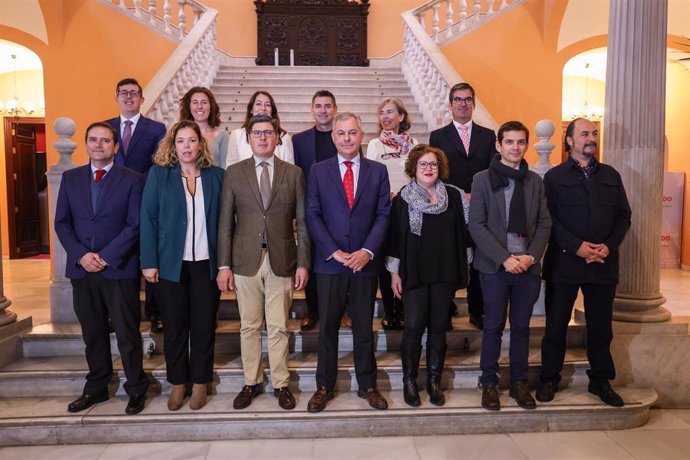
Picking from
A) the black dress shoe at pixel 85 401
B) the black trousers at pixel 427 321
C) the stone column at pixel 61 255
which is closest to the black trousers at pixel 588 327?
the black trousers at pixel 427 321

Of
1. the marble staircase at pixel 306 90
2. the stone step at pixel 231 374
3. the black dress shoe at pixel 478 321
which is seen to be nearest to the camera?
the stone step at pixel 231 374

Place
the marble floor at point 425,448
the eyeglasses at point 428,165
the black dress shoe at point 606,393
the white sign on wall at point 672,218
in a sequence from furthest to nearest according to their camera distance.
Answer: the white sign on wall at point 672,218 < the black dress shoe at point 606,393 < the eyeglasses at point 428,165 < the marble floor at point 425,448

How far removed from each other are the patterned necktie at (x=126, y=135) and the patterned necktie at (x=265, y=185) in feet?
3.83

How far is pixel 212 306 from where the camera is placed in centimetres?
326

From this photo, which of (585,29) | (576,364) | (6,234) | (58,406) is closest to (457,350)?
(576,364)

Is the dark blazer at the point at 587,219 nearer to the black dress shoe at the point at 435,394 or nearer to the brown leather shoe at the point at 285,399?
the black dress shoe at the point at 435,394

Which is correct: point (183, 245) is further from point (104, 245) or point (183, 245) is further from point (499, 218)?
point (499, 218)

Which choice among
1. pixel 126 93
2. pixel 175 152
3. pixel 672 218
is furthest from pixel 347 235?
pixel 672 218

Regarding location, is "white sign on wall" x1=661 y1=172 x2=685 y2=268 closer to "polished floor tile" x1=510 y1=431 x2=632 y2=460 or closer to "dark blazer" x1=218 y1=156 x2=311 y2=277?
"polished floor tile" x1=510 y1=431 x2=632 y2=460

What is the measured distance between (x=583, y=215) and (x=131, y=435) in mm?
2974

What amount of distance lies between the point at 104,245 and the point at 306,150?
1.46 meters

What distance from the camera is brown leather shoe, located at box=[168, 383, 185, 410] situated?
3293 mm

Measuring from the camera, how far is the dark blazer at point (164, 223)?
3.12 meters

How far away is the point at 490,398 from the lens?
3.33 m
